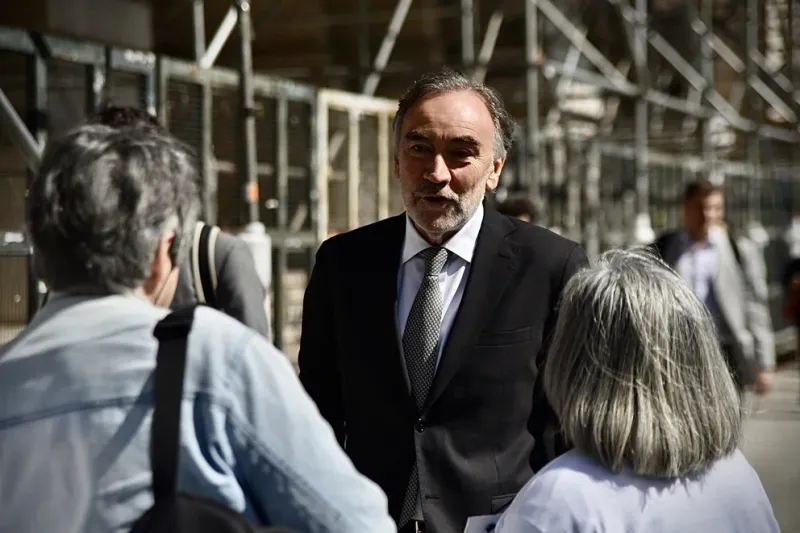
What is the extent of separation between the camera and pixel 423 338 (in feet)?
10.6

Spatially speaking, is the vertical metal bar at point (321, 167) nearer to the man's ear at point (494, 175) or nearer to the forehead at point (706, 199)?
the forehead at point (706, 199)

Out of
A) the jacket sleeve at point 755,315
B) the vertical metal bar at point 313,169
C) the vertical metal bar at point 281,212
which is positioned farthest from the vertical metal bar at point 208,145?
the jacket sleeve at point 755,315

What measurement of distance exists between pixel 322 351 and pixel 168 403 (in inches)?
65.9

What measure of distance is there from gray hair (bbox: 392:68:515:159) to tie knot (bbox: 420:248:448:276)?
1.00 ft

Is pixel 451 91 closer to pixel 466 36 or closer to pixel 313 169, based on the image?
pixel 313 169

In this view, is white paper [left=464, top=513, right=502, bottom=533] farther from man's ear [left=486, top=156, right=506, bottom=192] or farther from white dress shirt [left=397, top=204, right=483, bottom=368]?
man's ear [left=486, top=156, right=506, bottom=192]

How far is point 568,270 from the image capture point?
3338 millimetres

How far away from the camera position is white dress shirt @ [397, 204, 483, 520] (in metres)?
3.30

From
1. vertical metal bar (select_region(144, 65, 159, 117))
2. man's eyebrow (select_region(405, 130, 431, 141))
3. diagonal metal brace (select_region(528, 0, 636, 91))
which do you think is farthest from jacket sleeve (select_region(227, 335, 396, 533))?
diagonal metal brace (select_region(528, 0, 636, 91))

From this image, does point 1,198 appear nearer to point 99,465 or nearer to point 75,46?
point 75,46

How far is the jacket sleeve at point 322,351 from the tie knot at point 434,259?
0.27 metres

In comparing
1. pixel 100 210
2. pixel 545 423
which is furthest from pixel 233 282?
pixel 100 210

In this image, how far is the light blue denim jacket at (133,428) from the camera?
5.83ft

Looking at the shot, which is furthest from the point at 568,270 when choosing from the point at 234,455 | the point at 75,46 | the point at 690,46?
the point at 690,46
